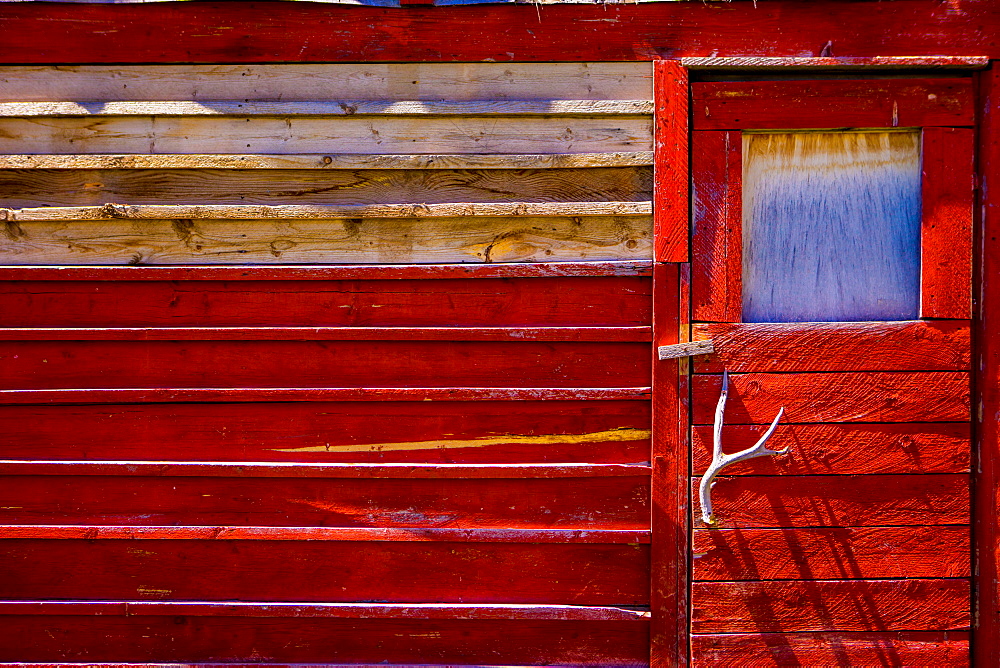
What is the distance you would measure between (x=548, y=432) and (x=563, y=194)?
87cm

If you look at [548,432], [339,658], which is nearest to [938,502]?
[548,432]

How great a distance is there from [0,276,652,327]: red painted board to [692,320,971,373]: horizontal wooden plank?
1.45 ft

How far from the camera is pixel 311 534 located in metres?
2.44

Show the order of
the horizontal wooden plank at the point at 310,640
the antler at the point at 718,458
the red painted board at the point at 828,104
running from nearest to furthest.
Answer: the antler at the point at 718,458 → the red painted board at the point at 828,104 → the horizontal wooden plank at the point at 310,640

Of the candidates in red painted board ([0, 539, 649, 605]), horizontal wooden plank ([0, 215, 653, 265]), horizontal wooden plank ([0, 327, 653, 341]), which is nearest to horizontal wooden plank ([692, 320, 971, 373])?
horizontal wooden plank ([0, 327, 653, 341])

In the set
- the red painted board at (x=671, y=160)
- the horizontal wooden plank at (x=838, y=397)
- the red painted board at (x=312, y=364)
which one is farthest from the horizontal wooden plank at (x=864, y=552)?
the red painted board at (x=671, y=160)

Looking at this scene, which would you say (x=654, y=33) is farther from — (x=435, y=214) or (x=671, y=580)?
(x=671, y=580)

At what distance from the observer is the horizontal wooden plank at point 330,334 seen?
2420mm

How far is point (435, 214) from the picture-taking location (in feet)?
7.94

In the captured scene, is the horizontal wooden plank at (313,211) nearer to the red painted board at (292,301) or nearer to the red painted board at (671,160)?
the red painted board at (671,160)

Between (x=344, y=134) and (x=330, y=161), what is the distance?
0.39ft

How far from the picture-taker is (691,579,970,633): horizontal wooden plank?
239 cm

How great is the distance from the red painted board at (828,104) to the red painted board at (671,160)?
0.20ft

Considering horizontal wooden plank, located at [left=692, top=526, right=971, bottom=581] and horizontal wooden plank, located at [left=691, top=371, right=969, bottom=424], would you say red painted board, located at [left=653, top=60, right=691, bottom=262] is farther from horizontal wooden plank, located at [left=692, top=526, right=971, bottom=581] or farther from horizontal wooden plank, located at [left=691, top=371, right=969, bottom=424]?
horizontal wooden plank, located at [left=692, top=526, right=971, bottom=581]
